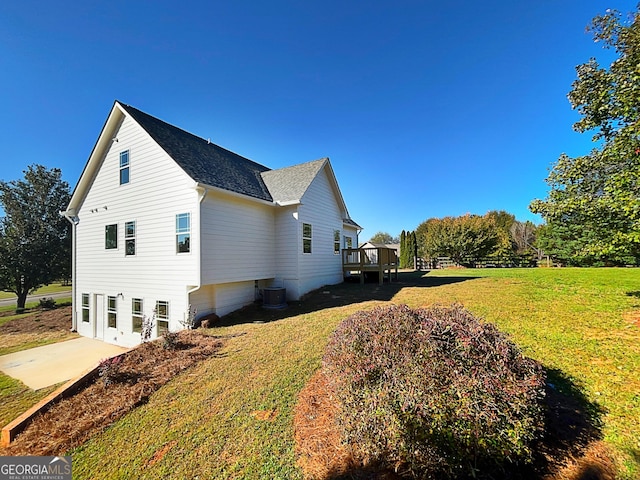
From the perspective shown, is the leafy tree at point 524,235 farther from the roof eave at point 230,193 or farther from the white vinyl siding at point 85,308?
the white vinyl siding at point 85,308

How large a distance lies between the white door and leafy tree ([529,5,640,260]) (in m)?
18.7

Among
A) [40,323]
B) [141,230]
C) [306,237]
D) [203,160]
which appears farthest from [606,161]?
[40,323]

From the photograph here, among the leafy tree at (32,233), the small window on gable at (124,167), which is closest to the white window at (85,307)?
the small window on gable at (124,167)

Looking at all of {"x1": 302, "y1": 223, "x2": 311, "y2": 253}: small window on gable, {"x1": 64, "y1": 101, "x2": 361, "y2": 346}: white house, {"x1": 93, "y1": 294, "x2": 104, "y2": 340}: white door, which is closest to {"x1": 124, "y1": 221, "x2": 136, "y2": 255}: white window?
{"x1": 64, "y1": 101, "x2": 361, "y2": 346}: white house

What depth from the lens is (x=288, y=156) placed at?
1784cm

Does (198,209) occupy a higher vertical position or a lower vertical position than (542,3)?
lower

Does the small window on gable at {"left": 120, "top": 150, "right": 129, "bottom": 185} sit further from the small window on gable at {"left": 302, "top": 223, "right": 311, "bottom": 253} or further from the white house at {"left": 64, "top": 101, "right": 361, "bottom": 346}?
the small window on gable at {"left": 302, "top": 223, "right": 311, "bottom": 253}

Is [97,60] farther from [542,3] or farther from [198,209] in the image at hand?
[542,3]

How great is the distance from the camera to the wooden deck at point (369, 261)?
14465mm

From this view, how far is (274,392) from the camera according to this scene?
4293mm

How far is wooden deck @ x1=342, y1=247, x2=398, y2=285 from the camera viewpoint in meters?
14.5

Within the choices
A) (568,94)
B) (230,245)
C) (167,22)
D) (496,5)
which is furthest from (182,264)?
(496,5)

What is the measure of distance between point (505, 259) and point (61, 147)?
3800cm

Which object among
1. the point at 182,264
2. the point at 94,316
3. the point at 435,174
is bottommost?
the point at 94,316
